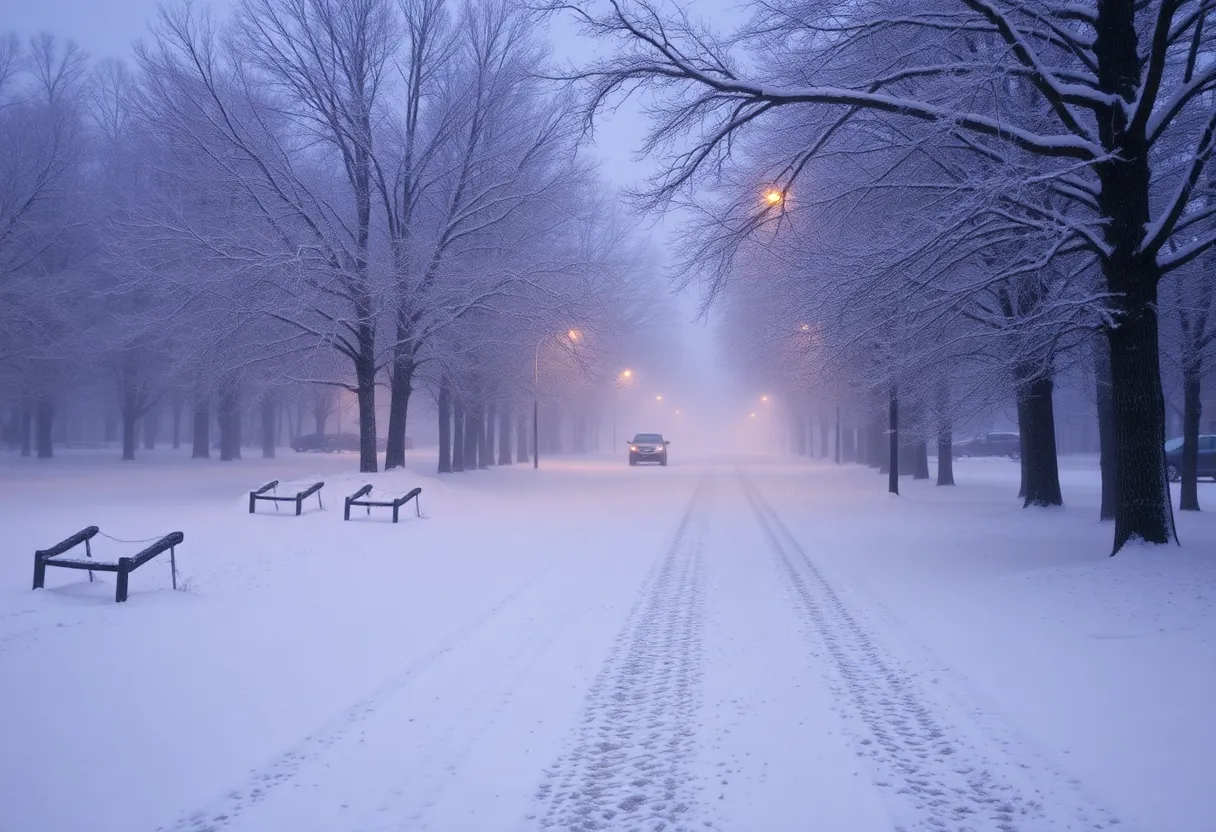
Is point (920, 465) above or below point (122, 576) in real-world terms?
above

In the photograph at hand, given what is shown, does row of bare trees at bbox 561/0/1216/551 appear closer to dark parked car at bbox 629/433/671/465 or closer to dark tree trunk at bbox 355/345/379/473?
dark tree trunk at bbox 355/345/379/473

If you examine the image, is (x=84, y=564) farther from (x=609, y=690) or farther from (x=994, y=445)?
(x=994, y=445)

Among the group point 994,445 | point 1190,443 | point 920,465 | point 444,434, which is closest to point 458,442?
point 444,434

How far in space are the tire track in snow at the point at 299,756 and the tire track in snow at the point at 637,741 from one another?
1392 mm

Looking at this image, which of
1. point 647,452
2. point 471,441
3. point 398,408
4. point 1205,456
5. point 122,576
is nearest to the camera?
point 122,576

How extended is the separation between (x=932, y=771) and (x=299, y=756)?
358 cm

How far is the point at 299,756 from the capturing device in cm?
516

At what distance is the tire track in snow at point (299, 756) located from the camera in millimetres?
4395

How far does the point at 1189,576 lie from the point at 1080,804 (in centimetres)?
612

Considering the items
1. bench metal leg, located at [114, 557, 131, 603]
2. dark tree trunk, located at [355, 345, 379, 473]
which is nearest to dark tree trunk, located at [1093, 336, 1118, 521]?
bench metal leg, located at [114, 557, 131, 603]

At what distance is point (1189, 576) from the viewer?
9.44 meters

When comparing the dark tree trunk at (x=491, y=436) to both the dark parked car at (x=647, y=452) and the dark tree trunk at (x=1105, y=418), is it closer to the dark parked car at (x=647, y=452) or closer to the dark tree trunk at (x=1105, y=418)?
the dark parked car at (x=647, y=452)

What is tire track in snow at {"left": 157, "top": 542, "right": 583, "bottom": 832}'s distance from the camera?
4395mm

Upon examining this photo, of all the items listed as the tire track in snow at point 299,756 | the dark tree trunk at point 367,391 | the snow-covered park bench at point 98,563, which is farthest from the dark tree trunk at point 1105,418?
the dark tree trunk at point 367,391
